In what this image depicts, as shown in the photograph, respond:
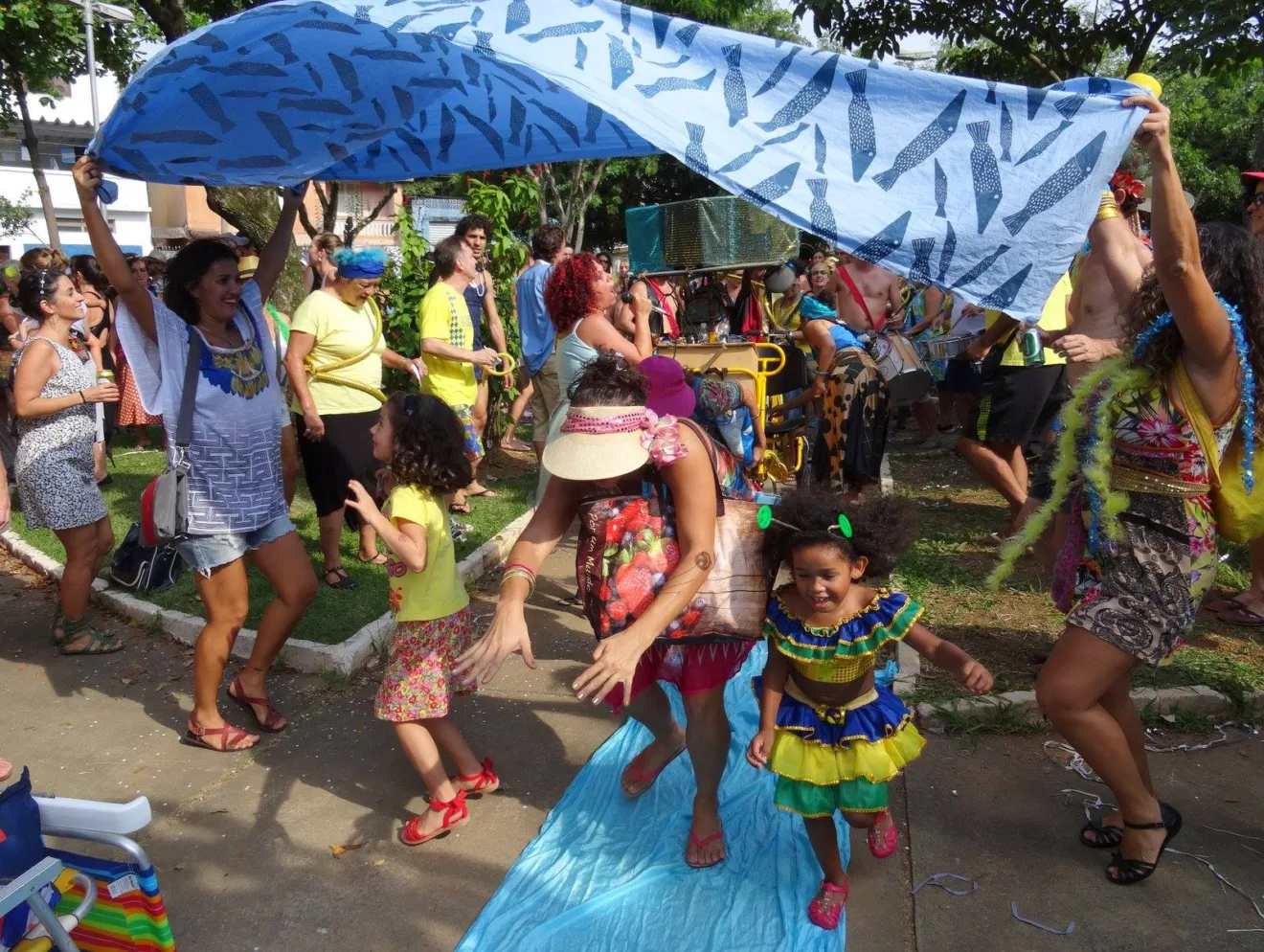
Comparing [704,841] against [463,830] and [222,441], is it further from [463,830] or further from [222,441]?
[222,441]

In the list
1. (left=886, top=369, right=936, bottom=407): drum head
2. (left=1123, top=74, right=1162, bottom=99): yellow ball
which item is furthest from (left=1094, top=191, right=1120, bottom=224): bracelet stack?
(left=886, top=369, right=936, bottom=407): drum head

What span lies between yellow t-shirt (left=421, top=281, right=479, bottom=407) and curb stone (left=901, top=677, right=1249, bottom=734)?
3.73 metres

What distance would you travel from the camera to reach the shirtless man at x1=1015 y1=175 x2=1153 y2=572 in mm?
3178

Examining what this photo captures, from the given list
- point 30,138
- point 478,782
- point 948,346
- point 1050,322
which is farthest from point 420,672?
point 30,138

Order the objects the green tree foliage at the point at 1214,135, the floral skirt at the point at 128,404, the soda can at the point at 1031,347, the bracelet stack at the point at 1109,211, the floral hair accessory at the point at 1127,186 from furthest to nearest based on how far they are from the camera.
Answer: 1. the green tree foliage at the point at 1214,135
2. the floral skirt at the point at 128,404
3. the soda can at the point at 1031,347
4. the floral hair accessory at the point at 1127,186
5. the bracelet stack at the point at 1109,211

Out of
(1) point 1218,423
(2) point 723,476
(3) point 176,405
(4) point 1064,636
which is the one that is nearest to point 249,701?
(3) point 176,405

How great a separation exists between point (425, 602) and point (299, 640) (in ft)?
5.52

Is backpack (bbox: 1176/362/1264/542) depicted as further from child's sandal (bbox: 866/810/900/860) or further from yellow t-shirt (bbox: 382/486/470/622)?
yellow t-shirt (bbox: 382/486/470/622)

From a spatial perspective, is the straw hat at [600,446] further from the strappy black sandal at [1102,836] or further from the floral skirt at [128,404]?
the floral skirt at [128,404]

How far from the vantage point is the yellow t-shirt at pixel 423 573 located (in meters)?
3.49

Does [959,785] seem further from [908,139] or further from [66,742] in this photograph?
[66,742]

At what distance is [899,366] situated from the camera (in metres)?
6.58

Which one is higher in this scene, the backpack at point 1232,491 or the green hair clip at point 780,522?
the backpack at point 1232,491

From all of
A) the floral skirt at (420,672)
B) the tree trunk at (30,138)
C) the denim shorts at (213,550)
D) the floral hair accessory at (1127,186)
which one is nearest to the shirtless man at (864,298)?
the floral hair accessory at (1127,186)
